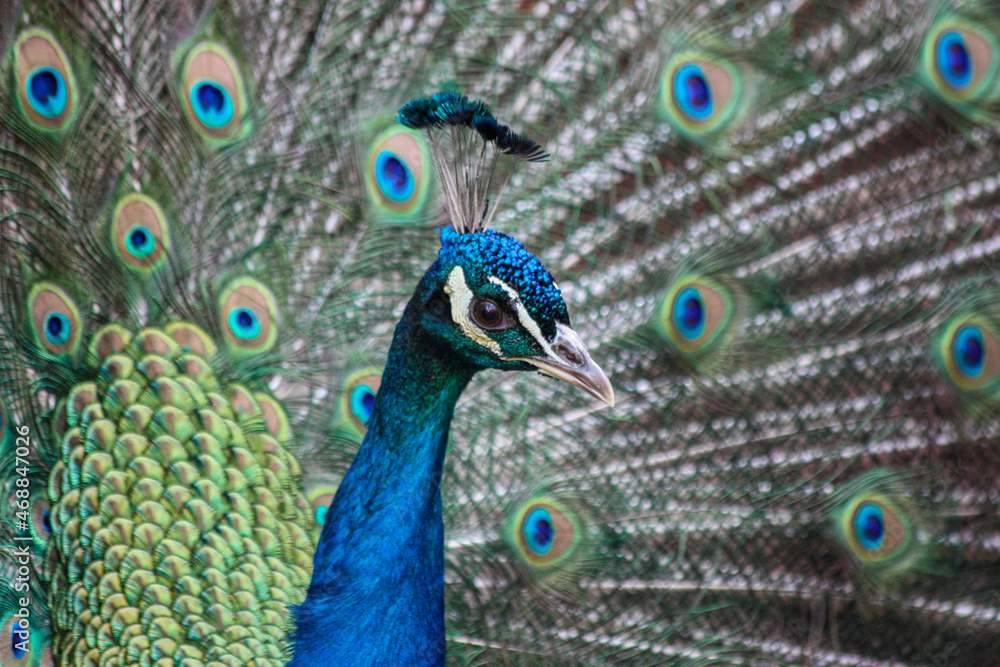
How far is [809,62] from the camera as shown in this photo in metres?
1.47

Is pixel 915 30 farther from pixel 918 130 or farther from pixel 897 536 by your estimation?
pixel 897 536

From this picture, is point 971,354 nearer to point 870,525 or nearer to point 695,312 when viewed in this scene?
point 870,525

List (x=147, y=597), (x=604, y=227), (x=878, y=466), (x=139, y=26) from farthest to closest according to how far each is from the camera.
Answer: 1. (x=878, y=466)
2. (x=604, y=227)
3. (x=139, y=26)
4. (x=147, y=597)

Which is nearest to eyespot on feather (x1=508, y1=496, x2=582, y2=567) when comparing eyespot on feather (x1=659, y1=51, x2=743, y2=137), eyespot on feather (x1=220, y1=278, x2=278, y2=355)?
eyespot on feather (x1=220, y1=278, x2=278, y2=355)

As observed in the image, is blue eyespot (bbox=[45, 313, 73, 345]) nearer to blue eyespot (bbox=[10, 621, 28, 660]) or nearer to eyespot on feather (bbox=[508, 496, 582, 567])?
→ blue eyespot (bbox=[10, 621, 28, 660])

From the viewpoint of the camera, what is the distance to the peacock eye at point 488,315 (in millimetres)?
947

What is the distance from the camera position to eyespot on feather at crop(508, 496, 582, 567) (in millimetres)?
1424

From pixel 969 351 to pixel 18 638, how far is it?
1.53m

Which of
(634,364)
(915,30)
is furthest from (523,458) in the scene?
(915,30)

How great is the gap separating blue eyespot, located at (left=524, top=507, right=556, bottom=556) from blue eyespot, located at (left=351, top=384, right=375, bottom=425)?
30 cm

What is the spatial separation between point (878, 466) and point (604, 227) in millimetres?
663

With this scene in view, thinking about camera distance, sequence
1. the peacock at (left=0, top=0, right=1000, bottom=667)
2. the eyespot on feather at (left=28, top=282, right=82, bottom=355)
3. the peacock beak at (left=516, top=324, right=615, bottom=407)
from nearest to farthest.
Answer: the peacock beak at (left=516, top=324, right=615, bottom=407)
the peacock at (left=0, top=0, right=1000, bottom=667)
the eyespot on feather at (left=28, top=282, right=82, bottom=355)

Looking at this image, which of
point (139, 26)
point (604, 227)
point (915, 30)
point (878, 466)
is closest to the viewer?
point (139, 26)

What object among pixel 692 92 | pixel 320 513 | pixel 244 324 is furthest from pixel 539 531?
pixel 692 92
